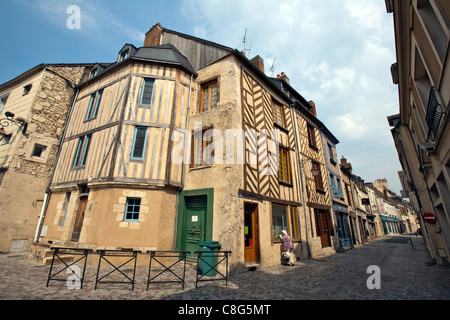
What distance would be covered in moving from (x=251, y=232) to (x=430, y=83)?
255 inches

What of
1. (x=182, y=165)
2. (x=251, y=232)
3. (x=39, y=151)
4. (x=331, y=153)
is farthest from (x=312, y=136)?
(x=39, y=151)

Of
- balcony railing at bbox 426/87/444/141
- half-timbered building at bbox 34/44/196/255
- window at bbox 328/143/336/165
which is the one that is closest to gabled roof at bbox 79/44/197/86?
half-timbered building at bbox 34/44/196/255

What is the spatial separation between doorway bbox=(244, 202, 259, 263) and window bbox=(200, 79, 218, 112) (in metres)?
4.41

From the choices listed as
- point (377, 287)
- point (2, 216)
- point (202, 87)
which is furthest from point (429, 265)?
point (2, 216)

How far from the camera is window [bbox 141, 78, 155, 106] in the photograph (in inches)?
325

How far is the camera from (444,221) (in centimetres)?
689

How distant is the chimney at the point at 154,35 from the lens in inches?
451

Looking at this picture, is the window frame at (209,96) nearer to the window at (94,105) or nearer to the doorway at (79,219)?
the window at (94,105)

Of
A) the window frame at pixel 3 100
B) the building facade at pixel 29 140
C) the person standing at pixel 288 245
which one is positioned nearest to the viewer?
the person standing at pixel 288 245

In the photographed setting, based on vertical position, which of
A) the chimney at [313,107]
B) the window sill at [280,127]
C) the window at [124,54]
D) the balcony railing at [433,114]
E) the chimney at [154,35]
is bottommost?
the balcony railing at [433,114]

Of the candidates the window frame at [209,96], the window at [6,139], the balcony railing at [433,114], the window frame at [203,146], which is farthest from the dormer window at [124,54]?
the balcony railing at [433,114]

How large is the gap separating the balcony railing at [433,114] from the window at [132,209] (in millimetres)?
8383

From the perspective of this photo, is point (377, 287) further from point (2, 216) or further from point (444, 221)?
point (2, 216)

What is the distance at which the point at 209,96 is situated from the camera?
868 centimetres
